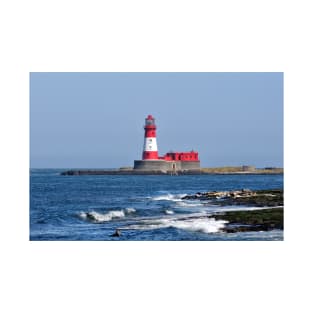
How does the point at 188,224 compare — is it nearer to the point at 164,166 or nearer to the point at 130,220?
the point at 130,220

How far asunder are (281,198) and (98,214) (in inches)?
177

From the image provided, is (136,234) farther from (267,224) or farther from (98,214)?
(98,214)

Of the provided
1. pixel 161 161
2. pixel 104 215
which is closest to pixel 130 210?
pixel 104 215

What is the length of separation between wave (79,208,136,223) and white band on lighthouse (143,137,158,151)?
20.3 m

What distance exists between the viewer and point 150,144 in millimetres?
39000

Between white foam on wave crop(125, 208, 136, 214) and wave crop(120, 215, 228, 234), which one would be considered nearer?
wave crop(120, 215, 228, 234)

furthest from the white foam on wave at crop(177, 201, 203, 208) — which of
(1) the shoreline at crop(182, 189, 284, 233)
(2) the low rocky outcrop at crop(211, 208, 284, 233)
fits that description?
(2) the low rocky outcrop at crop(211, 208, 284, 233)

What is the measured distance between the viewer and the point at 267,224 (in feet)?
43.9

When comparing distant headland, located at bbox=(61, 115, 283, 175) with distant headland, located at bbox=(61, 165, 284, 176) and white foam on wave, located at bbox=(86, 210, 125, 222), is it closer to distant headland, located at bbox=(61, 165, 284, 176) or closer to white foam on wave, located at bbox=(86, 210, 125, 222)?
distant headland, located at bbox=(61, 165, 284, 176)

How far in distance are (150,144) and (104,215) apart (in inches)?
882

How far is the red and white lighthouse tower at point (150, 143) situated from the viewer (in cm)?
3531

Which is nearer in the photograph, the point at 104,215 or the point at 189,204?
the point at 104,215

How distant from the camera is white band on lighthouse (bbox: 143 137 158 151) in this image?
38066 mm
